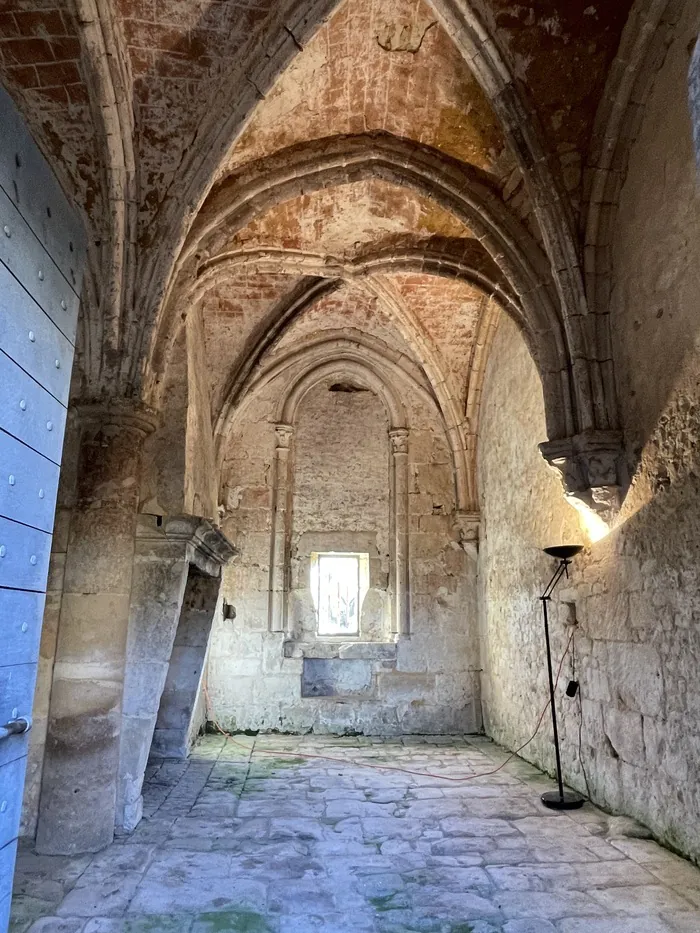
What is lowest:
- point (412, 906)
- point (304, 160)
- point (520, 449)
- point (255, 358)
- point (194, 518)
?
point (412, 906)

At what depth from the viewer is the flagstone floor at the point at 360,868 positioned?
2988 millimetres

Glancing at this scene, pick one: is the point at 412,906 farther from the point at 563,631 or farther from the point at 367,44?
the point at 367,44

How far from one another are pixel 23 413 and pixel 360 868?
3.08 metres

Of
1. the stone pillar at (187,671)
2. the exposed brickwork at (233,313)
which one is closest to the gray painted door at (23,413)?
the stone pillar at (187,671)

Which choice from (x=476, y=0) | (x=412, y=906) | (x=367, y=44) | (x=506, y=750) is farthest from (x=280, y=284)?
(x=412, y=906)

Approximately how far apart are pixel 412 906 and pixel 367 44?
4.98 m

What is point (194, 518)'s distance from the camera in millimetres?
4957

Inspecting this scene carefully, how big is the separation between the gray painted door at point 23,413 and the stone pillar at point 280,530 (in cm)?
650

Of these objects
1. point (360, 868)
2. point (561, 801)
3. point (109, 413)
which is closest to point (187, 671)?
point (109, 413)

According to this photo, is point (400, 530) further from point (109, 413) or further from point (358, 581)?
point (109, 413)

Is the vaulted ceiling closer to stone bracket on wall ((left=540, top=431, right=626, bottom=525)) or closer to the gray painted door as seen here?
stone bracket on wall ((left=540, top=431, right=626, bottom=525))

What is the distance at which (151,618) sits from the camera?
192 inches

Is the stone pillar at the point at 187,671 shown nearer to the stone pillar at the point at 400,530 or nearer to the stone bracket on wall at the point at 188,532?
the stone bracket on wall at the point at 188,532

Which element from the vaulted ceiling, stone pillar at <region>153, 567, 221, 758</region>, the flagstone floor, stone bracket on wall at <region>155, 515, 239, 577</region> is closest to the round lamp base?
the flagstone floor
